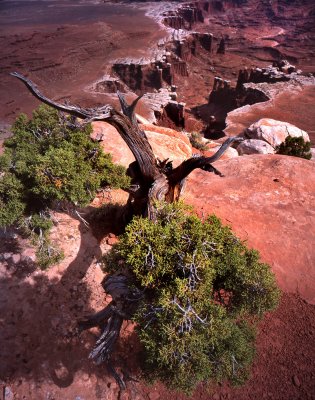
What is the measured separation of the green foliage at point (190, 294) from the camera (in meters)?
6.02

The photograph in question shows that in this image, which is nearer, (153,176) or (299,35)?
(153,176)

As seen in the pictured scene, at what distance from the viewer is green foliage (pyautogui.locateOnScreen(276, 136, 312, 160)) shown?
64.3 feet

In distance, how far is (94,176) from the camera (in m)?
8.99

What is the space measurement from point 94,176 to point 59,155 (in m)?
1.25

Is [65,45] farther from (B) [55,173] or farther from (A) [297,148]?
(B) [55,173]

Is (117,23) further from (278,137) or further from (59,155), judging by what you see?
(59,155)

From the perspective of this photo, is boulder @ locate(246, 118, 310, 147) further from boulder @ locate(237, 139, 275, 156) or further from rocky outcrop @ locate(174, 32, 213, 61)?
rocky outcrop @ locate(174, 32, 213, 61)

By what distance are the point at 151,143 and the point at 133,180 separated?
935 centimetres

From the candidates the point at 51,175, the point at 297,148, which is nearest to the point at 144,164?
the point at 51,175

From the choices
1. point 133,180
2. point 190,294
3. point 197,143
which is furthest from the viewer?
point 197,143

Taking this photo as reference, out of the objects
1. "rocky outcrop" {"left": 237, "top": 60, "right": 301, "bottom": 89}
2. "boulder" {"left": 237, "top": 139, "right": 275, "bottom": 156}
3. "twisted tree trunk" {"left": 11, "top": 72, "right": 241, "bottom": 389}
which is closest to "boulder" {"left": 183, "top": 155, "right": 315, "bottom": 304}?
"twisted tree trunk" {"left": 11, "top": 72, "right": 241, "bottom": 389}

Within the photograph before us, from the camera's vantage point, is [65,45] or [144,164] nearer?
[144,164]

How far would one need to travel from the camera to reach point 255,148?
24203mm

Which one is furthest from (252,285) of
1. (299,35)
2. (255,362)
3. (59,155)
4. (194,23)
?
(194,23)
